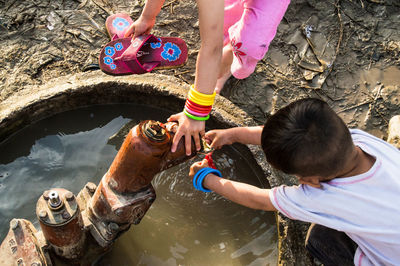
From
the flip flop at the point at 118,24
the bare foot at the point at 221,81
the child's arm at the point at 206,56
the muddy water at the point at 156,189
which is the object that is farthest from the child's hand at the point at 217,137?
the flip flop at the point at 118,24

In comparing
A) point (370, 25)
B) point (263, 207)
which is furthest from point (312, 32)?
point (263, 207)

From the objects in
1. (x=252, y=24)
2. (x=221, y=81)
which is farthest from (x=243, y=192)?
(x=221, y=81)

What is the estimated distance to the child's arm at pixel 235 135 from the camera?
188cm

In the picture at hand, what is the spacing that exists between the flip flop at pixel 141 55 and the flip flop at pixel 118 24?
253 millimetres

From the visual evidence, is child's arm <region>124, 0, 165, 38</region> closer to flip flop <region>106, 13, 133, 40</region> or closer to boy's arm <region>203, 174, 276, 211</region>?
flip flop <region>106, 13, 133, 40</region>

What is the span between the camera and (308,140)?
130 cm

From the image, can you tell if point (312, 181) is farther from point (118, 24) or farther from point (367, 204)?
point (118, 24)

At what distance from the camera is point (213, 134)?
1.88 metres

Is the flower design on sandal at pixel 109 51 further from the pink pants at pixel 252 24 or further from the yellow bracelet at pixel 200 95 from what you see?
the yellow bracelet at pixel 200 95

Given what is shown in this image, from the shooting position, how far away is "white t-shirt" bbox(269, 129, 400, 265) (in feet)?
4.66

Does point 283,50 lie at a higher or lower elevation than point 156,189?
higher

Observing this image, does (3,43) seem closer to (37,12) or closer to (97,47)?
(37,12)

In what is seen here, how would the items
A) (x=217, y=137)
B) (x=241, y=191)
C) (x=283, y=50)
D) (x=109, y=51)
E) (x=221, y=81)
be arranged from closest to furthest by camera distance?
(x=241, y=191)
(x=217, y=137)
(x=109, y=51)
(x=221, y=81)
(x=283, y=50)

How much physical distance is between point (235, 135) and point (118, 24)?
4.96 ft
